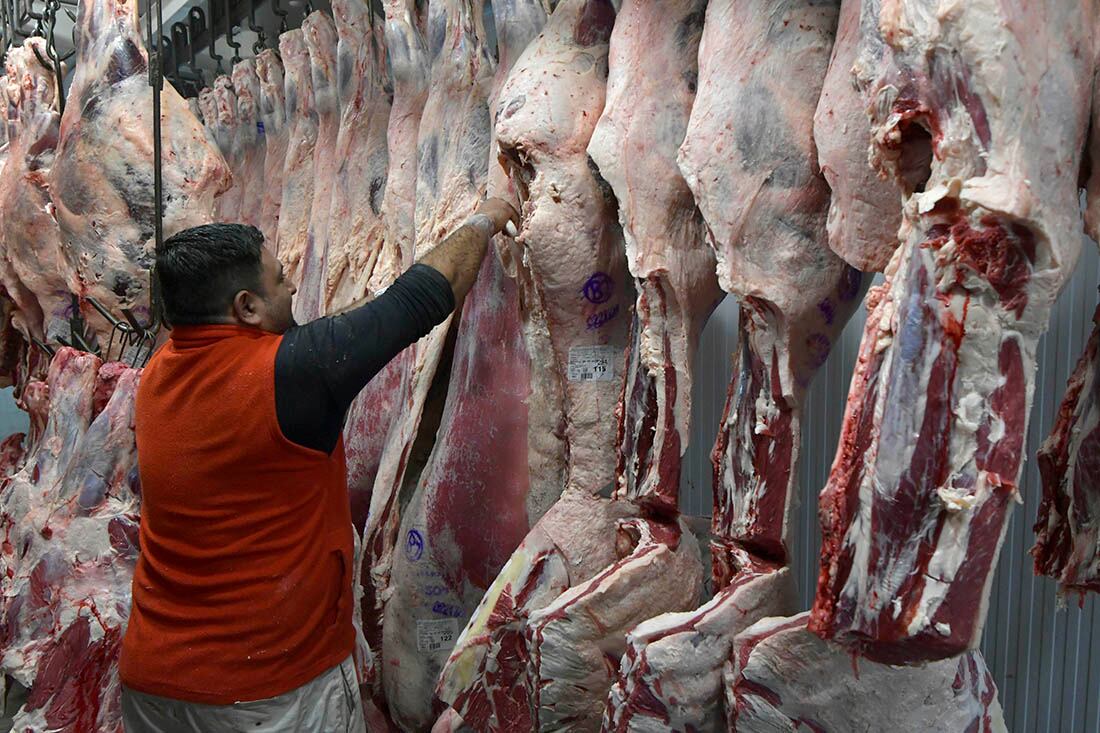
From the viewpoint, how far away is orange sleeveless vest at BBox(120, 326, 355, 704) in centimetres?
180

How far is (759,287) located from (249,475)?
93cm

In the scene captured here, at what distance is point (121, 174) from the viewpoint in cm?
285

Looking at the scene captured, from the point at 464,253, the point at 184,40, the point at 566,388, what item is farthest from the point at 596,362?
the point at 184,40

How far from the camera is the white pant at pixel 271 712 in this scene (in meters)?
1.88

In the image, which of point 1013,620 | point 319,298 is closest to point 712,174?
point 1013,620

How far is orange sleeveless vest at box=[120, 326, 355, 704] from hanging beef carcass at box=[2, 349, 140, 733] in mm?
642

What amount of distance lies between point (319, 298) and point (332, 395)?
128cm

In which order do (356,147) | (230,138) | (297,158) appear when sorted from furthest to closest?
(230,138) < (297,158) < (356,147)

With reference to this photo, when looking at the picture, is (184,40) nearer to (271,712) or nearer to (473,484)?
(473,484)

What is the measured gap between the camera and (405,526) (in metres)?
2.42

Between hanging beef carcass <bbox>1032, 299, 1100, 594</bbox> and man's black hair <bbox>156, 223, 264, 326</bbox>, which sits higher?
man's black hair <bbox>156, 223, 264, 326</bbox>

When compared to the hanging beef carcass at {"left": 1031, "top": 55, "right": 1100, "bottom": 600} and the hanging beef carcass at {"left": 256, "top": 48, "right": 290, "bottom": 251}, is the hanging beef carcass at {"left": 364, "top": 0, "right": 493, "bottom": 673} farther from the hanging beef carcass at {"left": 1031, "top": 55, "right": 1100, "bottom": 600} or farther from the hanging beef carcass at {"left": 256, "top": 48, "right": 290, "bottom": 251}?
the hanging beef carcass at {"left": 1031, "top": 55, "right": 1100, "bottom": 600}

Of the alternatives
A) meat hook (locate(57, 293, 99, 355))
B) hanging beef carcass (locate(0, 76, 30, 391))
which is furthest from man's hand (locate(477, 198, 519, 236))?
hanging beef carcass (locate(0, 76, 30, 391))

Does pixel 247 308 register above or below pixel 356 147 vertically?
below
